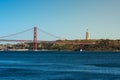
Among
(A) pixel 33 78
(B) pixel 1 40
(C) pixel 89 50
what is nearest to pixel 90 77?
(A) pixel 33 78

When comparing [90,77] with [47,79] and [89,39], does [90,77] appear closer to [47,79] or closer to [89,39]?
[47,79]

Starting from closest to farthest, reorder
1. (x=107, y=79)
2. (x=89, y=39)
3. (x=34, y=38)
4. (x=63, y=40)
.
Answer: (x=107, y=79), (x=34, y=38), (x=63, y=40), (x=89, y=39)

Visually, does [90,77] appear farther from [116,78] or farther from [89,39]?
[89,39]

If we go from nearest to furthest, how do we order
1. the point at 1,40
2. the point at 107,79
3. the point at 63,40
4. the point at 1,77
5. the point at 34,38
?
1. the point at 107,79
2. the point at 1,77
3. the point at 1,40
4. the point at 34,38
5. the point at 63,40

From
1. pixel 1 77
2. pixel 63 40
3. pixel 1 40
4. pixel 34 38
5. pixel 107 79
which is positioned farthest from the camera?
pixel 63 40

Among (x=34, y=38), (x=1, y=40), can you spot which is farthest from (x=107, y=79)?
(x=34, y=38)

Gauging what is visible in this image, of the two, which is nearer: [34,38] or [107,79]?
[107,79]

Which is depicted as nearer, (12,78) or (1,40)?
(12,78)

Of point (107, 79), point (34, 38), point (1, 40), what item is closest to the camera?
point (107, 79)

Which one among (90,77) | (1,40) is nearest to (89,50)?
(1,40)
